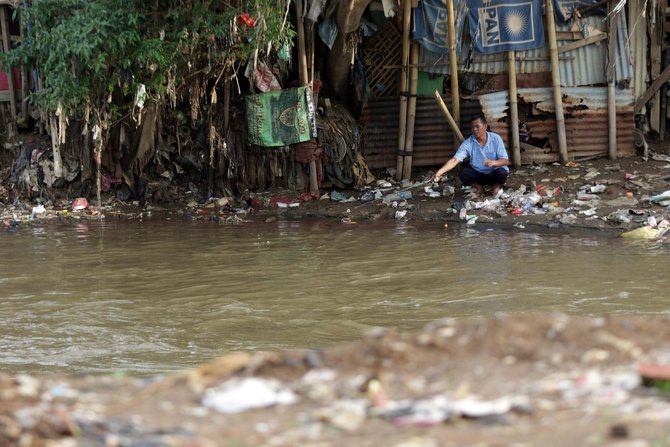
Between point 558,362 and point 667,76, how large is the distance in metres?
10.0

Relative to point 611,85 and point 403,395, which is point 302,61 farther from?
point 403,395

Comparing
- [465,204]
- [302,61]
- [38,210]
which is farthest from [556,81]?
[38,210]

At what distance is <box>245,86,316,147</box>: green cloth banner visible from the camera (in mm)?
11828

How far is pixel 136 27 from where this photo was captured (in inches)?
394

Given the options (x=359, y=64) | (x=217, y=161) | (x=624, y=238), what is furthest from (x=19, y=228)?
(x=624, y=238)

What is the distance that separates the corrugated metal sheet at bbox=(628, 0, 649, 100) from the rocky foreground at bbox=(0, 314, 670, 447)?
9.52m

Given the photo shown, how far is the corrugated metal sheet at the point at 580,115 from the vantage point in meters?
12.0

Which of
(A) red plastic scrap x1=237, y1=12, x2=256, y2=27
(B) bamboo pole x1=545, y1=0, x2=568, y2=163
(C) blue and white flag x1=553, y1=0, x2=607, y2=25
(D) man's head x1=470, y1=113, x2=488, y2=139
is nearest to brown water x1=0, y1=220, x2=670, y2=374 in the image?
(D) man's head x1=470, y1=113, x2=488, y2=139

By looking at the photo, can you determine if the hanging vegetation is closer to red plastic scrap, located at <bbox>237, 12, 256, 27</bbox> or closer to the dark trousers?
red plastic scrap, located at <bbox>237, 12, 256, 27</bbox>

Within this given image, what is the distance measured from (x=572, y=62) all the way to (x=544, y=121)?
873 mm

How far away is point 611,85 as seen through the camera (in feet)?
38.9

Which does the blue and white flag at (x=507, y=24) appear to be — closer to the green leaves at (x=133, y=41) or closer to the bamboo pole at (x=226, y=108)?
the green leaves at (x=133, y=41)

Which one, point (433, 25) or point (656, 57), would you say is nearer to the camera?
point (433, 25)

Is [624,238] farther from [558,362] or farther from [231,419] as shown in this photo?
[231,419]
